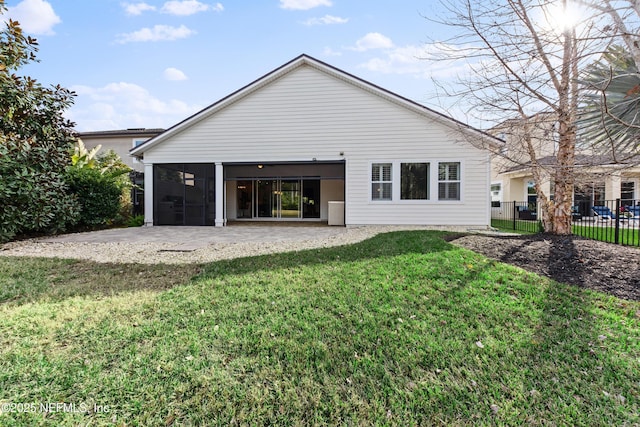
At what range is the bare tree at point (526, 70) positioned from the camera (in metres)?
4.82

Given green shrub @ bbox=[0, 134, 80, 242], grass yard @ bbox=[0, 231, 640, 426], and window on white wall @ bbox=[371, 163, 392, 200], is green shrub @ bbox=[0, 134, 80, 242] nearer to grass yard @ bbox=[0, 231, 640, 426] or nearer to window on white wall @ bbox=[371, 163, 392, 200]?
grass yard @ bbox=[0, 231, 640, 426]

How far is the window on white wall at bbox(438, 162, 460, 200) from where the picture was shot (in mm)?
11688

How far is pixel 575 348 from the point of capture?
2.70 metres

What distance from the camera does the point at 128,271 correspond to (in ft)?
17.4

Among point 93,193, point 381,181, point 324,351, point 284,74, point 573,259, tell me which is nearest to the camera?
point 324,351

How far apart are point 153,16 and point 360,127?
8683 millimetres

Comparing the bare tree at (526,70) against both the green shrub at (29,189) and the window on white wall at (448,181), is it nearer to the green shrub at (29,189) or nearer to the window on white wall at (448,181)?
the window on white wall at (448,181)

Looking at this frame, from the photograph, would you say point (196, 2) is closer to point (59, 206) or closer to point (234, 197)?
point (59, 206)

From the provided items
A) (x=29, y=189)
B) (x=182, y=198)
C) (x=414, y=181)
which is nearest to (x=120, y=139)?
(x=182, y=198)

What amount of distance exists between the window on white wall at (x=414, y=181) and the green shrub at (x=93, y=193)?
11.9m

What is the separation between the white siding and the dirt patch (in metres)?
4.96

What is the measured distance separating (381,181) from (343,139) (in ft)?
7.71

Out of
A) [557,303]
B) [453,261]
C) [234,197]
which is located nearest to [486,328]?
[557,303]

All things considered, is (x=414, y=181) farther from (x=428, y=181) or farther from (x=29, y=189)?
(x=29, y=189)
